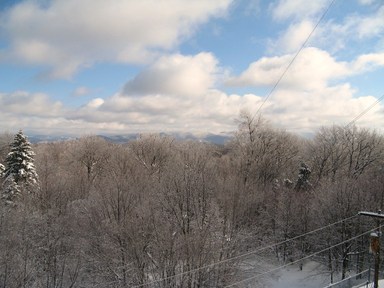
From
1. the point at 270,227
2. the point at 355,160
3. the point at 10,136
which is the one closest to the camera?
the point at 270,227

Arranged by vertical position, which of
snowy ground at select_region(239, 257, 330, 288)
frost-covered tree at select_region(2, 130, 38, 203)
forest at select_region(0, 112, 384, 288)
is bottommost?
snowy ground at select_region(239, 257, 330, 288)

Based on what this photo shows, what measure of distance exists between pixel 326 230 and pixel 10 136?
206ft

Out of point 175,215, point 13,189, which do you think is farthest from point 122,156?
point 175,215

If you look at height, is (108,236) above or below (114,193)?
below

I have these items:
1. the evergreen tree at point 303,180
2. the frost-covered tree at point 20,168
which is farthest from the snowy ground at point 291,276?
the frost-covered tree at point 20,168

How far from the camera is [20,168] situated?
34.1m

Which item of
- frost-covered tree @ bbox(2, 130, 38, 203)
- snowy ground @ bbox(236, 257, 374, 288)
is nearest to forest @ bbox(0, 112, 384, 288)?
frost-covered tree @ bbox(2, 130, 38, 203)

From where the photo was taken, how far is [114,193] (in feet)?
97.5

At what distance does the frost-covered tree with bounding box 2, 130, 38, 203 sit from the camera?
33688 millimetres

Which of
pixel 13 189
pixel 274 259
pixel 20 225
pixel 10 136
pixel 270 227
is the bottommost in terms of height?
pixel 274 259

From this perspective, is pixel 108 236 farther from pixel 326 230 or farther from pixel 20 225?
pixel 326 230

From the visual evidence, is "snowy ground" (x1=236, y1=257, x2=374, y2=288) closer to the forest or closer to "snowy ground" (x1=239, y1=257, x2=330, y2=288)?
"snowy ground" (x1=239, y1=257, x2=330, y2=288)

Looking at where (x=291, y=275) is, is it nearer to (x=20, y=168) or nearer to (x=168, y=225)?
(x=168, y=225)

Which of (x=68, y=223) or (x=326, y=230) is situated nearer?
A: (x=68, y=223)
